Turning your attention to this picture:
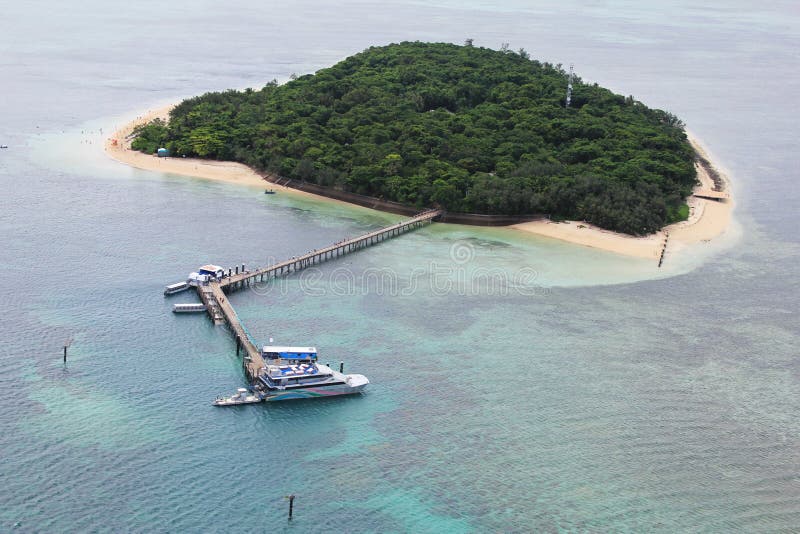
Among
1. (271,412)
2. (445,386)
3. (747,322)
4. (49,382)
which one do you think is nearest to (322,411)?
(271,412)

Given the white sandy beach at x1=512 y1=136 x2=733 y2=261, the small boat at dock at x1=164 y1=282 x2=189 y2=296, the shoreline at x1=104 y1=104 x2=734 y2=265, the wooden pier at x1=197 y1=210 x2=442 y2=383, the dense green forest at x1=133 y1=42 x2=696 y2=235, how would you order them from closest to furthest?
the wooden pier at x1=197 y1=210 x2=442 y2=383, the small boat at dock at x1=164 y1=282 x2=189 y2=296, the white sandy beach at x1=512 y1=136 x2=733 y2=261, the shoreline at x1=104 y1=104 x2=734 y2=265, the dense green forest at x1=133 y1=42 x2=696 y2=235

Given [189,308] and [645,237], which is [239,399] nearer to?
[189,308]

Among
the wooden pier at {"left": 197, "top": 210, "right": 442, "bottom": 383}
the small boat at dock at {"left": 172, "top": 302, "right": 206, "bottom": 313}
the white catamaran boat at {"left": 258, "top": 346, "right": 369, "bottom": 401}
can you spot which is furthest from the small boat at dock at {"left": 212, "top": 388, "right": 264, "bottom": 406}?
the small boat at dock at {"left": 172, "top": 302, "right": 206, "bottom": 313}

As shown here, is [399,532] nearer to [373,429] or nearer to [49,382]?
[373,429]

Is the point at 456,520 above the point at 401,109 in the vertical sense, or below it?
below

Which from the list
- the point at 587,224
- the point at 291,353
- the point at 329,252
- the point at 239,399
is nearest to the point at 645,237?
the point at 587,224

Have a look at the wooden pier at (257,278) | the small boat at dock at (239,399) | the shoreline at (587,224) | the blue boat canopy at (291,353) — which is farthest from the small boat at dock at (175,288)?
the shoreline at (587,224)

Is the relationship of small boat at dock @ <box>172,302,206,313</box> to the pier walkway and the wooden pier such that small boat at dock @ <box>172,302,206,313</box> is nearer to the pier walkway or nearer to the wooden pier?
the wooden pier
